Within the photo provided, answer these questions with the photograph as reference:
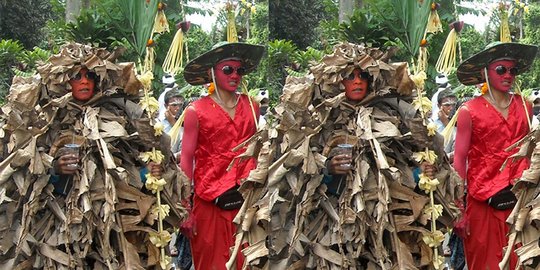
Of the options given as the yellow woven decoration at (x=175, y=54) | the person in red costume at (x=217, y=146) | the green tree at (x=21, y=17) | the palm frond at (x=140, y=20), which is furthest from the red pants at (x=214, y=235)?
the green tree at (x=21, y=17)

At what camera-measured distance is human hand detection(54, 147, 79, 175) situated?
6.45 metres

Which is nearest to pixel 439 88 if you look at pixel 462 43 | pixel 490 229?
pixel 462 43

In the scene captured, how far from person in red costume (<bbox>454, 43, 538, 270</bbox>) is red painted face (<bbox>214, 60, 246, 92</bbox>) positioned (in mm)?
1714

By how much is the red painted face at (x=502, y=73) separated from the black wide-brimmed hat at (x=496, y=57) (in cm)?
4

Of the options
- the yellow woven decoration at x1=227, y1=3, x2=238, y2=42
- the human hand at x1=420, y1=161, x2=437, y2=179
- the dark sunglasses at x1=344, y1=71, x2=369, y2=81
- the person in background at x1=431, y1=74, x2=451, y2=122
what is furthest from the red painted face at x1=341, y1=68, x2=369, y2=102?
the person in background at x1=431, y1=74, x2=451, y2=122

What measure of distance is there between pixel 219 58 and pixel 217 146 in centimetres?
67

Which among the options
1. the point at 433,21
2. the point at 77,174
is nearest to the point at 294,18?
the point at 433,21

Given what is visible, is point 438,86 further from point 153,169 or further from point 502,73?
point 153,169

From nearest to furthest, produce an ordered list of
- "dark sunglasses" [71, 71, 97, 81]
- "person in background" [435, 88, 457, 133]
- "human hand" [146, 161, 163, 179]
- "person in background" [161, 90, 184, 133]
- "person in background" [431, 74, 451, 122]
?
"dark sunglasses" [71, 71, 97, 81] → "human hand" [146, 161, 163, 179] → "person in background" [431, 74, 451, 122] → "person in background" [161, 90, 184, 133] → "person in background" [435, 88, 457, 133]

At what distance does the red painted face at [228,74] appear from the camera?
773 centimetres

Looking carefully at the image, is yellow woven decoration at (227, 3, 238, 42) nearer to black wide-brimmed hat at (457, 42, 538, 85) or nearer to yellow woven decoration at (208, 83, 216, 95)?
yellow woven decoration at (208, 83, 216, 95)

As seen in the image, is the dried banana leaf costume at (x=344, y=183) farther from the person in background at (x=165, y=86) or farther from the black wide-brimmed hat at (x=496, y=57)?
the person in background at (x=165, y=86)

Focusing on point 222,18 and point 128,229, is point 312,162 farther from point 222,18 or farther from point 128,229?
point 222,18

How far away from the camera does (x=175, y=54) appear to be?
833 cm
